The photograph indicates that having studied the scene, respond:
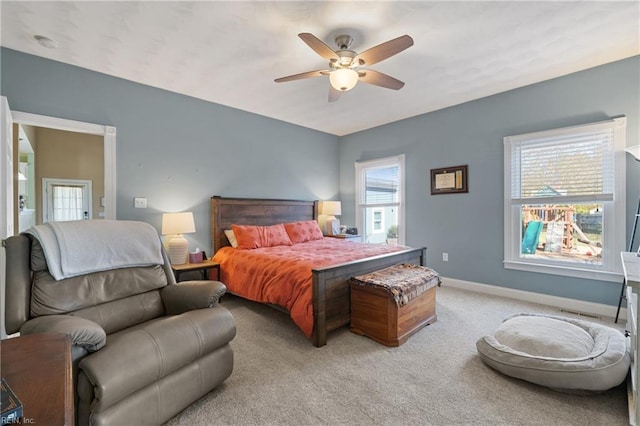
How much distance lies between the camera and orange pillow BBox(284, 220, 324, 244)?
452cm

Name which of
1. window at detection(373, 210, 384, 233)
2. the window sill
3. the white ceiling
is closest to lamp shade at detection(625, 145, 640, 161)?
the white ceiling

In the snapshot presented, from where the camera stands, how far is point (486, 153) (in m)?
4.00

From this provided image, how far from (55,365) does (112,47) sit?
293 centimetres

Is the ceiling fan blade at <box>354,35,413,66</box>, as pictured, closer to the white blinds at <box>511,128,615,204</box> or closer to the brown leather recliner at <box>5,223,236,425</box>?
the brown leather recliner at <box>5,223,236,425</box>

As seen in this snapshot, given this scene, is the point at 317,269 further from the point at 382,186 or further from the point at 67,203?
the point at 67,203

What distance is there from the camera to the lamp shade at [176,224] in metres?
3.44

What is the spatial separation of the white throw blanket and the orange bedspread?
3.40 ft

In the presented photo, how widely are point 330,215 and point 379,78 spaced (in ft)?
10.1

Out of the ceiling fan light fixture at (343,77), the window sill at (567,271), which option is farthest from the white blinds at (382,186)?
the ceiling fan light fixture at (343,77)

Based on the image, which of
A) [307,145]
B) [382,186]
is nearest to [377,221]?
[382,186]

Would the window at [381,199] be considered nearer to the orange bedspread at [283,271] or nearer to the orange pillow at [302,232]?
the orange pillow at [302,232]

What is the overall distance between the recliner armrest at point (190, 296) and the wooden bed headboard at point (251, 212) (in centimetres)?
197

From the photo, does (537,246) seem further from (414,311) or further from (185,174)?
(185,174)

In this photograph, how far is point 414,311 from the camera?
269 centimetres
